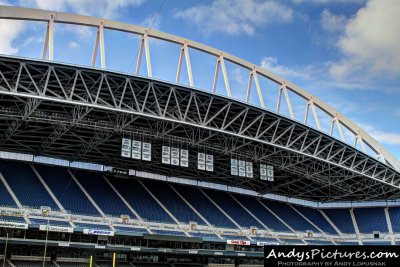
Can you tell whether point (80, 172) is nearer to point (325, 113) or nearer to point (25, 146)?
point (25, 146)

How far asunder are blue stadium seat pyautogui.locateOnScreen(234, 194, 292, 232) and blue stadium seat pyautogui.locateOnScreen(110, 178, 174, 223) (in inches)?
612

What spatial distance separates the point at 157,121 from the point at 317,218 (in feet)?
127

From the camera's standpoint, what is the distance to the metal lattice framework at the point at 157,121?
38.1 meters

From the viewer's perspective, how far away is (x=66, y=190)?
51.9 metres

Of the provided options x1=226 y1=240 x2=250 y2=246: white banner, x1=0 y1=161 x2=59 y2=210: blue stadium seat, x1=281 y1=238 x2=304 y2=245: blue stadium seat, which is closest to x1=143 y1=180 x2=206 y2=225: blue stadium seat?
x1=226 y1=240 x2=250 y2=246: white banner

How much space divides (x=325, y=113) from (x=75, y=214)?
30.5m

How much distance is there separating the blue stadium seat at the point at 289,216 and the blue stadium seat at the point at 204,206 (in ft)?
37.9

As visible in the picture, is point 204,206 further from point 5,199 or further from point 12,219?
point 12,219

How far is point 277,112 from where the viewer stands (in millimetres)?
47000

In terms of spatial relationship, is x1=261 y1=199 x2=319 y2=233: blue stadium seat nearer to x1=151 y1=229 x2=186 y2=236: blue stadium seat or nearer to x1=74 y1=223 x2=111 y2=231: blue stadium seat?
x1=151 y1=229 x2=186 y2=236: blue stadium seat

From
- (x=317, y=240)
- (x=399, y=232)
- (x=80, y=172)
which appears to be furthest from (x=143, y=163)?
(x=399, y=232)

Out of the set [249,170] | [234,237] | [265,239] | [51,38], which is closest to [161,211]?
[234,237]

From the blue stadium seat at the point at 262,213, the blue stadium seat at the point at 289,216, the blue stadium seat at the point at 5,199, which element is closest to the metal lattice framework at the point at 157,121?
the blue stadium seat at the point at 5,199

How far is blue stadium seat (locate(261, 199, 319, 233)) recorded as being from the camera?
221ft
